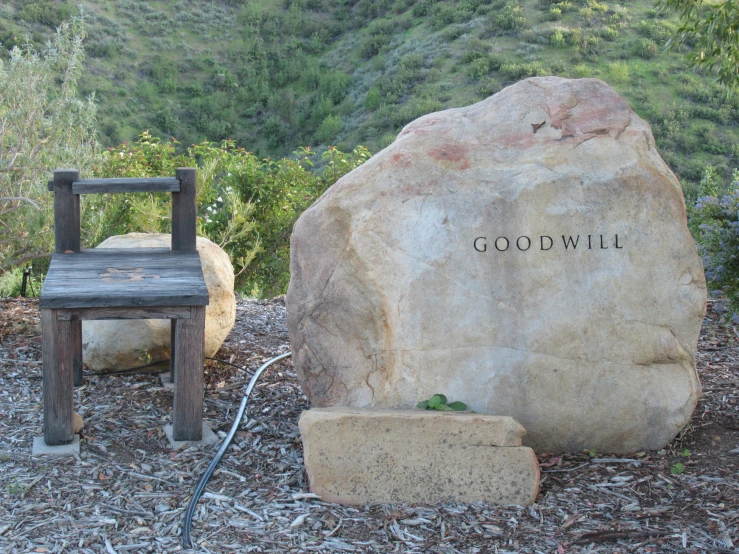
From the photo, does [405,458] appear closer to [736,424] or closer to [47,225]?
[736,424]

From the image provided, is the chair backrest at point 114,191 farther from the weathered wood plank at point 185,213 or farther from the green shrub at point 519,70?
the green shrub at point 519,70

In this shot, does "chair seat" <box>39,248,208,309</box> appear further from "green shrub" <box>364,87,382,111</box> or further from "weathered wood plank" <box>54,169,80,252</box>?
"green shrub" <box>364,87,382,111</box>

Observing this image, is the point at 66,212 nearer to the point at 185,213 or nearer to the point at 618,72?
the point at 185,213

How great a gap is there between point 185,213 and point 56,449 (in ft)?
5.38

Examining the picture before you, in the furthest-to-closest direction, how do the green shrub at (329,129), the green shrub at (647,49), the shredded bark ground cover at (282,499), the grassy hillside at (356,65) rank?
the green shrub at (647,49) < the green shrub at (329,129) < the grassy hillside at (356,65) < the shredded bark ground cover at (282,499)

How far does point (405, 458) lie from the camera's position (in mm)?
3574

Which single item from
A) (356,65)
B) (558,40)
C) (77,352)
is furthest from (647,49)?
(77,352)

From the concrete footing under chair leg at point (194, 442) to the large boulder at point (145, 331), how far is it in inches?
Result: 35.0

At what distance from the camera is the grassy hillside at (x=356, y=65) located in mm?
18984

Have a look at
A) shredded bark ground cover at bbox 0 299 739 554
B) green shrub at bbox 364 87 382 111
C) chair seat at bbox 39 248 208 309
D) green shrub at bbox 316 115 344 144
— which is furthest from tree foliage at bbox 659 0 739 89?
green shrub at bbox 364 87 382 111

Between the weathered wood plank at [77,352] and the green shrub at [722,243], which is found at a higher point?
the green shrub at [722,243]

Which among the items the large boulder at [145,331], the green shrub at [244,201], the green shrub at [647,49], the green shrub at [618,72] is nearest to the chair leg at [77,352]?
the large boulder at [145,331]

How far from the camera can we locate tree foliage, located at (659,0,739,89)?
491cm

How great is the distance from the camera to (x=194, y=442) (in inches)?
167
